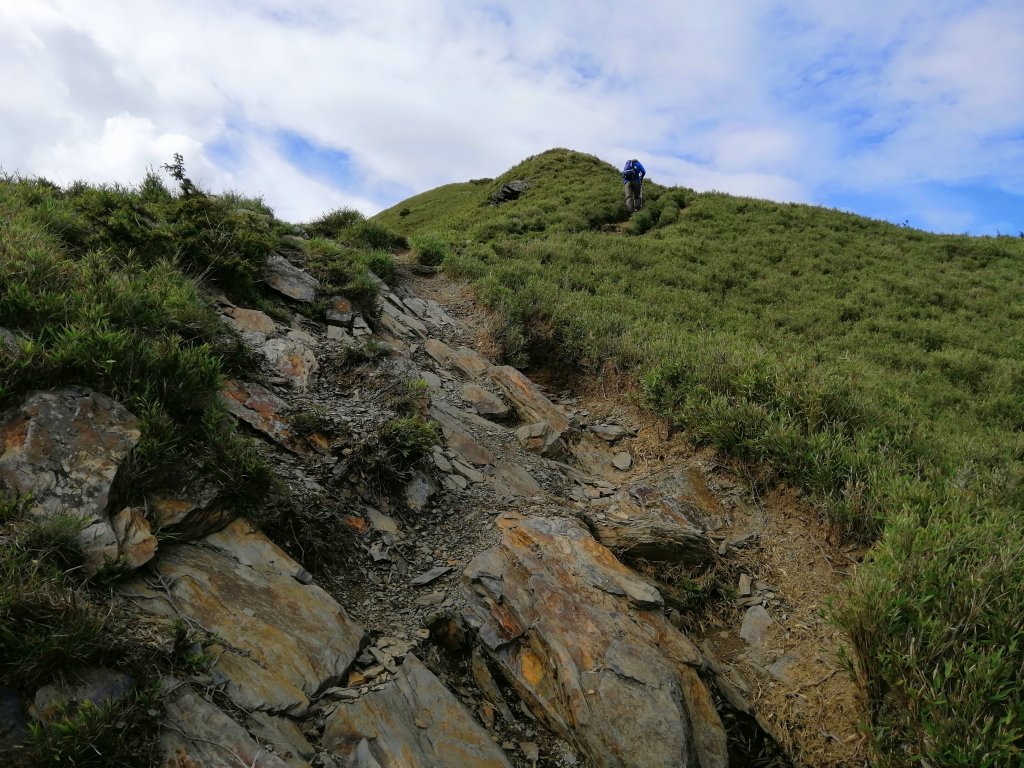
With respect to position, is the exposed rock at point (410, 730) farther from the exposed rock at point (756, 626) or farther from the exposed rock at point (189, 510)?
the exposed rock at point (756, 626)

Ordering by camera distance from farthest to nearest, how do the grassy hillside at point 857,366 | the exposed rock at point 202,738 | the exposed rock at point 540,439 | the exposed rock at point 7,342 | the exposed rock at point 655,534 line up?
1. the exposed rock at point 540,439
2. the exposed rock at point 655,534
3. the exposed rock at point 7,342
4. the grassy hillside at point 857,366
5. the exposed rock at point 202,738

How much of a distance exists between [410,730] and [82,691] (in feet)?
5.46

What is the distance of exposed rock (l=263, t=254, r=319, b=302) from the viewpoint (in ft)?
26.7

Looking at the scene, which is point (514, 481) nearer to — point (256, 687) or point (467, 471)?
point (467, 471)

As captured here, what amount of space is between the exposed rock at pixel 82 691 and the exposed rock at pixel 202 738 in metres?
0.19

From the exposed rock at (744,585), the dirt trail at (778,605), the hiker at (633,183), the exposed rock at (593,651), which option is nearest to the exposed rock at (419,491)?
the dirt trail at (778,605)

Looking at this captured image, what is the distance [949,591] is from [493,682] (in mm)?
3164

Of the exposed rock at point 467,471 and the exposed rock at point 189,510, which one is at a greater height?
the exposed rock at point 467,471

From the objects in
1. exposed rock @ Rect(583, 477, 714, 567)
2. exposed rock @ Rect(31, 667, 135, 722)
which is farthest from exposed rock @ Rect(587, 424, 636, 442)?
exposed rock @ Rect(31, 667, 135, 722)

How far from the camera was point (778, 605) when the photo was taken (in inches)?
189

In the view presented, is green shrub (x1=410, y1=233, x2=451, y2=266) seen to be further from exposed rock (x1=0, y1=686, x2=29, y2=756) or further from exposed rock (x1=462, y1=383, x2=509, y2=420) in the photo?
exposed rock (x1=0, y1=686, x2=29, y2=756)

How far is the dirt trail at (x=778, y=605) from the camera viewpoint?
3748 millimetres

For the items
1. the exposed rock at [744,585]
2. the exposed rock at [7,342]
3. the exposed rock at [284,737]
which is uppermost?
the exposed rock at [7,342]

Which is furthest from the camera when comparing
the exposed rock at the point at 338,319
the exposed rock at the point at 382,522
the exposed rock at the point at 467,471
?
the exposed rock at the point at 338,319
